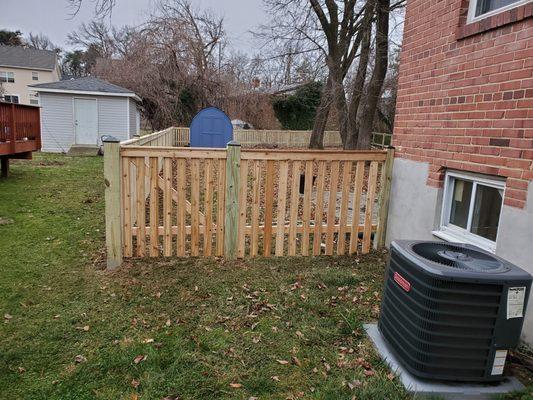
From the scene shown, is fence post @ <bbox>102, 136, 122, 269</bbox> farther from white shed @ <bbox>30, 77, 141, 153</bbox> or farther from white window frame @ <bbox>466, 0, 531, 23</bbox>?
white shed @ <bbox>30, 77, 141, 153</bbox>

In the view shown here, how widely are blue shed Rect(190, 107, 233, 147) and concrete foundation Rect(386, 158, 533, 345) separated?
13347mm

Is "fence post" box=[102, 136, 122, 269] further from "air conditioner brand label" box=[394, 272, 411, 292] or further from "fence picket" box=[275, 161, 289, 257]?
"air conditioner brand label" box=[394, 272, 411, 292]

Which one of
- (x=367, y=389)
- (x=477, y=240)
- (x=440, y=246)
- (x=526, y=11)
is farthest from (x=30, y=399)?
(x=526, y=11)

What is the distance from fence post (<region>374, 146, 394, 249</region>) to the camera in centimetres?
505

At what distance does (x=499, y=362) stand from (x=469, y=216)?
168 cm

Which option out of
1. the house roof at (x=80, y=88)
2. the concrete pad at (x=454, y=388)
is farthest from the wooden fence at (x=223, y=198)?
the house roof at (x=80, y=88)

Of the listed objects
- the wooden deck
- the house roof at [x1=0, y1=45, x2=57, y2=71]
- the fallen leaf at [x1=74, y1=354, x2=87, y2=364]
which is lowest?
the fallen leaf at [x1=74, y1=354, x2=87, y2=364]

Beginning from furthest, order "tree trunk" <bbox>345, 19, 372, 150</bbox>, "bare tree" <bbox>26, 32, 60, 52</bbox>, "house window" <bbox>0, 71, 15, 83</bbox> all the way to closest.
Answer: "bare tree" <bbox>26, 32, 60, 52</bbox> < "house window" <bbox>0, 71, 15, 83</bbox> < "tree trunk" <bbox>345, 19, 372, 150</bbox>

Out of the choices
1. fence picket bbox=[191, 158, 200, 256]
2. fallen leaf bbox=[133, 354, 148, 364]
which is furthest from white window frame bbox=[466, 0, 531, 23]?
fallen leaf bbox=[133, 354, 148, 364]

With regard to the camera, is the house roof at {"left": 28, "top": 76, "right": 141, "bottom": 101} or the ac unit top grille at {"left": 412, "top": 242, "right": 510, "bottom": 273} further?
the house roof at {"left": 28, "top": 76, "right": 141, "bottom": 101}

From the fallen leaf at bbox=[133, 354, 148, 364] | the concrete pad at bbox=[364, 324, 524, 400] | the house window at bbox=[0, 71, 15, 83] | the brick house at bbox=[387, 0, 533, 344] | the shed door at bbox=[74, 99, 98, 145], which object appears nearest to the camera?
the concrete pad at bbox=[364, 324, 524, 400]

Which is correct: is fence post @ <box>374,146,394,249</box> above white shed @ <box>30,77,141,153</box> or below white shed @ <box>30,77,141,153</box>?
below

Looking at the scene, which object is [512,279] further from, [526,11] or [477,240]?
[526,11]

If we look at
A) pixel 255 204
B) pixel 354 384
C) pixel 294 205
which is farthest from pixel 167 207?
pixel 354 384
